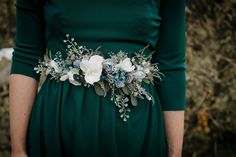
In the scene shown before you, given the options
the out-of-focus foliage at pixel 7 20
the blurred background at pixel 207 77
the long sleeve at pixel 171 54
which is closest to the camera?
the long sleeve at pixel 171 54

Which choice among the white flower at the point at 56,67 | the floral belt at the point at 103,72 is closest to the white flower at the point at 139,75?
the floral belt at the point at 103,72

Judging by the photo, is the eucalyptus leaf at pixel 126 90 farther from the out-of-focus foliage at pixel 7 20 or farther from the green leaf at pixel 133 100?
the out-of-focus foliage at pixel 7 20

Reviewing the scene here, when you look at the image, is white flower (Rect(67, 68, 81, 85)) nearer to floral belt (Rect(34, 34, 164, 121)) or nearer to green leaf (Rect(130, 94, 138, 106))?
floral belt (Rect(34, 34, 164, 121))

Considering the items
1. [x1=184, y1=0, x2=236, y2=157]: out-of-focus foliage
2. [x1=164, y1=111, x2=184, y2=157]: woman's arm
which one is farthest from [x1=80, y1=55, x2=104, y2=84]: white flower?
[x1=184, y1=0, x2=236, y2=157]: out-of-focus foliage

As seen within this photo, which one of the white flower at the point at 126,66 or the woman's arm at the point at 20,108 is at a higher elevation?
the white flower at the point at 126,66

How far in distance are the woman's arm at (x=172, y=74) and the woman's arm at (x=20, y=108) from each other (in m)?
0.49

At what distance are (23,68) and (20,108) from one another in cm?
14

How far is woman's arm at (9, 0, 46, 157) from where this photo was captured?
1.86 meters

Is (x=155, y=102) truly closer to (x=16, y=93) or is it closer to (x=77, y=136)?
(x=77, y=136)

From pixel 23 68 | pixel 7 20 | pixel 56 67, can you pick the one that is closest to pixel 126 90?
pixel 56 67

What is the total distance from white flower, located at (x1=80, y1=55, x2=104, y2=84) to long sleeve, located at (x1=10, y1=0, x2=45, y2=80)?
0.21 meters

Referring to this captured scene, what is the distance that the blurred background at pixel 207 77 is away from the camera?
4.59 meters

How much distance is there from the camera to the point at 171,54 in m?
1.97

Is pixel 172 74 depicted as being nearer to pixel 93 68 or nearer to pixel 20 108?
pixel 93 68
